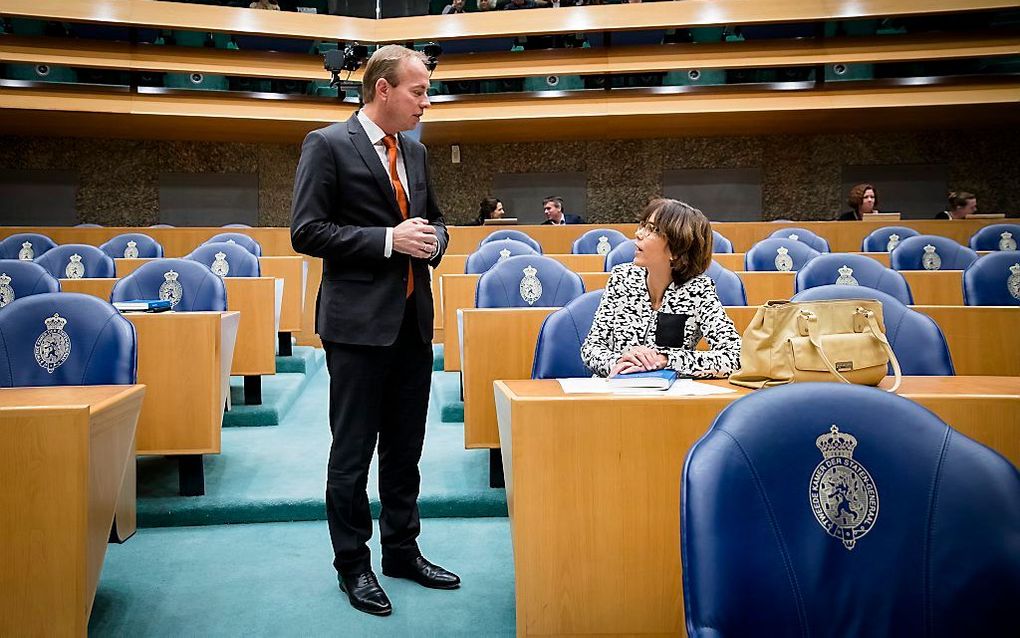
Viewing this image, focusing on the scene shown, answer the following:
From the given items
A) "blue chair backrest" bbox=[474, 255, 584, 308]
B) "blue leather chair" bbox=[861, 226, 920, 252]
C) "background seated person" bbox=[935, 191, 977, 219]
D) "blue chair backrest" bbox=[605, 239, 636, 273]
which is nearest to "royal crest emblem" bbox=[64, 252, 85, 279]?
"blue chair backrest" bbox=[474, 255, 584, 308]

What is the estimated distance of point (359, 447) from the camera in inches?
83.6

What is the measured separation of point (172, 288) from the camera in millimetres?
3801

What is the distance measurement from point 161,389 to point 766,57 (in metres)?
8.67

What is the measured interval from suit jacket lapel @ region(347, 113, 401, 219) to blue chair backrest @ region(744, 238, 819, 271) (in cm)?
369

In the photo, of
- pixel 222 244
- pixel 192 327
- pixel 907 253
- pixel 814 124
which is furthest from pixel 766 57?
pixel 192 327

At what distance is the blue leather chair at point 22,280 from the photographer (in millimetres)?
3881

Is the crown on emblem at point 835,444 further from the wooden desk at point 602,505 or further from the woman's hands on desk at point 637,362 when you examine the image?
the woman's hands on desk at point 637,362

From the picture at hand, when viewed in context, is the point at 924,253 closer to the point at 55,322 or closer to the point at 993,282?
the point at 993,282

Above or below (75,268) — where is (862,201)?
above

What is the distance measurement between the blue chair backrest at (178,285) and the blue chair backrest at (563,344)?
191 centimetres

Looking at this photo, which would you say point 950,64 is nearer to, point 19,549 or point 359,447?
point 359,447

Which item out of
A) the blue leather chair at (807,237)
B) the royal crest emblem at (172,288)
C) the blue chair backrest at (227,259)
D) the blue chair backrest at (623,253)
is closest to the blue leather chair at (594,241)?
the blue leather chair at (807,237)

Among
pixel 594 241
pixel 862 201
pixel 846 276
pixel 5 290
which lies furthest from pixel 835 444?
pixel 862 201

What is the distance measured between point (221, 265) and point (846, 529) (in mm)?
4847
